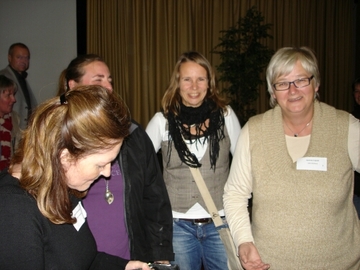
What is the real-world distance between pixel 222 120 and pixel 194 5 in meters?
4.11

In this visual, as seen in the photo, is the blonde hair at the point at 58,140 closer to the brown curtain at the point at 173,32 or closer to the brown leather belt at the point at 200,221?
the brown leather belt at the point at 200,221

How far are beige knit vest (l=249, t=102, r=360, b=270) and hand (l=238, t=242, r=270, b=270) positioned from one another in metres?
0.05

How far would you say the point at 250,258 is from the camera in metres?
1.44

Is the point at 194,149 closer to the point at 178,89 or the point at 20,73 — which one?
the point at 178,89

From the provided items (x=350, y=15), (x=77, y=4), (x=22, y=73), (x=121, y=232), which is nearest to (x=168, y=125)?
(x=121, y=232)

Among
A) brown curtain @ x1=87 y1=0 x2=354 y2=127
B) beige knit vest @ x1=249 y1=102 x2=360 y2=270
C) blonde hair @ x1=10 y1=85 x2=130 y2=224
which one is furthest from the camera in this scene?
brown curtain @ x1=87 y1=0 x2=354 y2=127

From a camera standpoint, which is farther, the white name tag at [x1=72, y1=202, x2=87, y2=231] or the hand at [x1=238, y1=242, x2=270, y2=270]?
the hand at [x1=238, y1=242, x2=270, y2=270]

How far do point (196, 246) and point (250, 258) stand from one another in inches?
22.7

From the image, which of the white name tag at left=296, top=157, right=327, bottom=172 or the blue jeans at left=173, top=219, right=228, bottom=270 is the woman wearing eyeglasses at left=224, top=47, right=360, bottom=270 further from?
the blue jeans at left=173, top=219, right=228, bottom=270

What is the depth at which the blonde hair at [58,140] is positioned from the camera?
0.91 metres

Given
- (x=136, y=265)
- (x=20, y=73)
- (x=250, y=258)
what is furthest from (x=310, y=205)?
(x=20, y=73)

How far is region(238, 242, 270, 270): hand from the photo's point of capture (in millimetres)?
1427

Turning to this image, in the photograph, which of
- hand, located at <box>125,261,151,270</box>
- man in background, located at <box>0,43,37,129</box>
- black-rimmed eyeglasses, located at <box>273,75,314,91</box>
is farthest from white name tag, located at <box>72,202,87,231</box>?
man in background, located at <box>0,43,37,129</box>

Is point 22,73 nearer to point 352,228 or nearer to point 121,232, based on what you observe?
point 121,232
